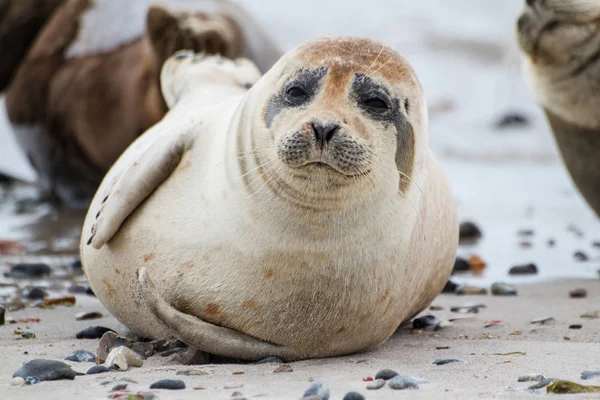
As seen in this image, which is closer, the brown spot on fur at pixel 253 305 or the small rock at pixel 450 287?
the brown spot on fur at pixel 253 305

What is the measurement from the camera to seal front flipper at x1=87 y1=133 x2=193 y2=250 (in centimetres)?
363

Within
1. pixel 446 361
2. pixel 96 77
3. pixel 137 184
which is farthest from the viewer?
pixel 96 77

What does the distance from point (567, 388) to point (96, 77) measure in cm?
587

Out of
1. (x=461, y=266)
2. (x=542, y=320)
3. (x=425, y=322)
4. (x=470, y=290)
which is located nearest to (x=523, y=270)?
(x=461, y=266)

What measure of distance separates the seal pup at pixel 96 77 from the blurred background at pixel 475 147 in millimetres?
465

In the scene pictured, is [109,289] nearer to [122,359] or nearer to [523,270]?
[122,359]

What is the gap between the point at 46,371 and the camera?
2932 mm

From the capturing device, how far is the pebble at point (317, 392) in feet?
8.75

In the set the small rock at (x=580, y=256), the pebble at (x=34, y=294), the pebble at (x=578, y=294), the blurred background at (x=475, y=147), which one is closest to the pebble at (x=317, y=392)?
the pebble at (x=34, y=294)

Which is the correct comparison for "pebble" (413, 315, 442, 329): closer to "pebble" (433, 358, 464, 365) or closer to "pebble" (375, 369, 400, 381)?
"pebble" (433, 358, 464, 365)

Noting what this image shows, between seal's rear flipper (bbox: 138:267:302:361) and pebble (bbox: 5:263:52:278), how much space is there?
1966mm

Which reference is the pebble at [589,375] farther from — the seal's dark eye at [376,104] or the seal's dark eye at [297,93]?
the seal's dark eye at [297,93]

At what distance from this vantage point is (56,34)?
833 centimetres

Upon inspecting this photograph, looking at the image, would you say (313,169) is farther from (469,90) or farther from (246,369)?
(469,90)
